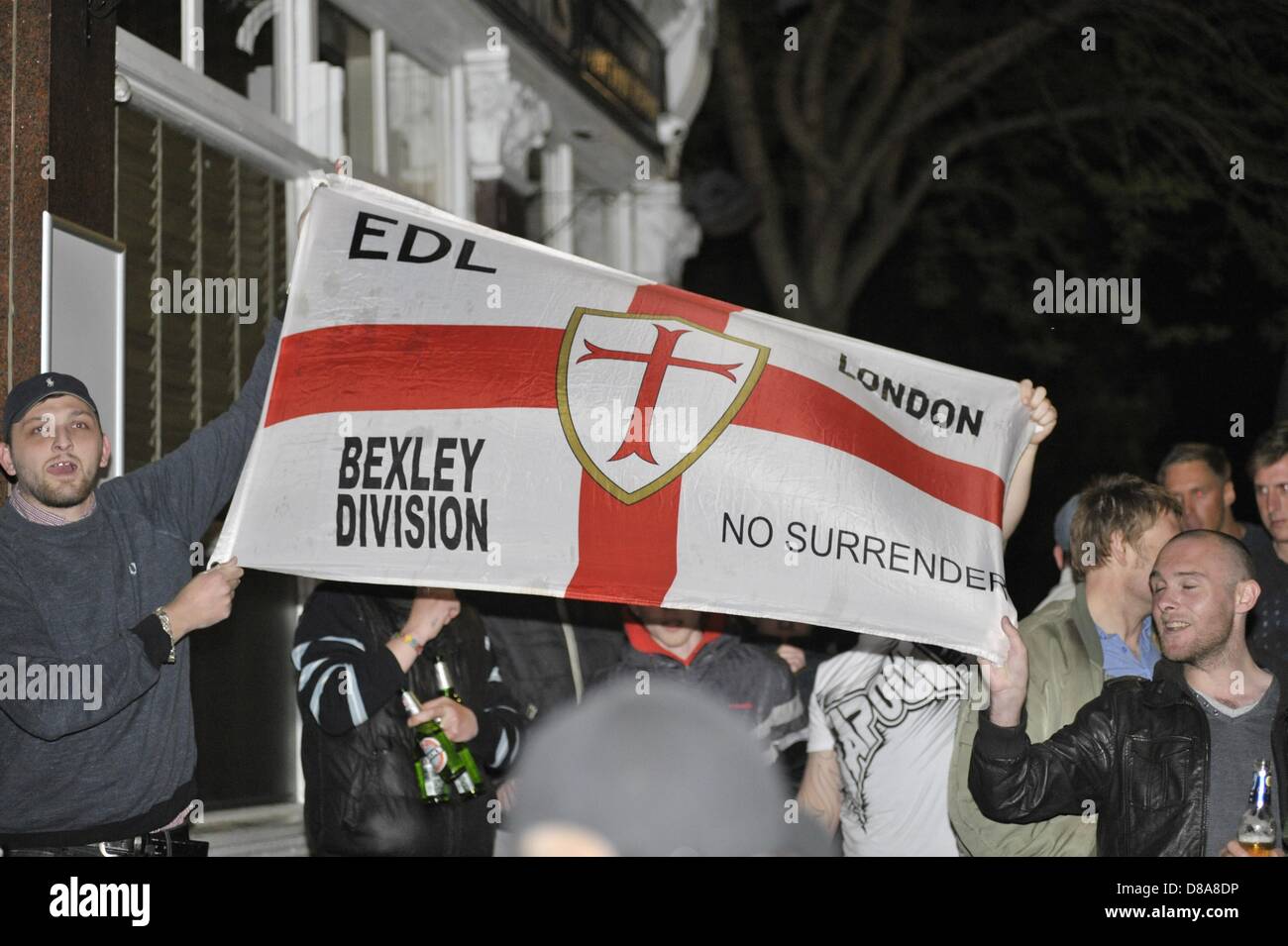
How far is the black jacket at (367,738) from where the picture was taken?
4695 mm

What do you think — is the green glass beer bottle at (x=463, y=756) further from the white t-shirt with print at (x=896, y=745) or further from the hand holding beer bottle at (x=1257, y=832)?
the hand holding beer bottle at (x=1257, y=832)

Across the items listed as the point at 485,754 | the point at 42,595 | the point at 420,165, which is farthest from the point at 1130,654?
the point at 420,165

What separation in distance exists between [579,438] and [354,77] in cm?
392

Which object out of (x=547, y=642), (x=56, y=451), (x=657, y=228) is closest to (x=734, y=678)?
(x=547, y=642)

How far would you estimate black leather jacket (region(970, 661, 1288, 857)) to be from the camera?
390 cm

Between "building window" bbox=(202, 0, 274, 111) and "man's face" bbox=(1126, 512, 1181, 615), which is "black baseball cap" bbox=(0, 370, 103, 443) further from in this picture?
"man's face" bbox=(1126, 512, 1181, 615)

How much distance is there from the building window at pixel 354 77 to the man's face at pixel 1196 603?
175 inches

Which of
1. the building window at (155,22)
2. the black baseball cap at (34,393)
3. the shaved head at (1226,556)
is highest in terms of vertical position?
the building window at (155,22)

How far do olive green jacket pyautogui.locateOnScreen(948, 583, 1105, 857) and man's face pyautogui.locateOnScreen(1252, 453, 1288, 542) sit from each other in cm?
129

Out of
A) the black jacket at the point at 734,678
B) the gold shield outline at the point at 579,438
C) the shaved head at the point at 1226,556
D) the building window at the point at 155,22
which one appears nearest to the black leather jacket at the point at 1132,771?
the shaved head at the point at 1226,556

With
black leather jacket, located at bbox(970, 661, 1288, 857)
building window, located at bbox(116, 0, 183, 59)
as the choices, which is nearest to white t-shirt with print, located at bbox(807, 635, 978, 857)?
black leather jacket, located at bbox(970, 661, 1288, 857)
